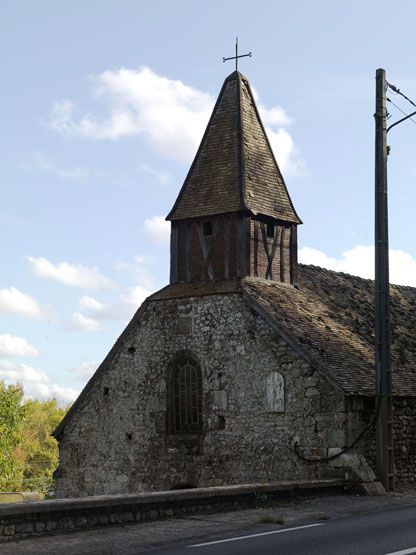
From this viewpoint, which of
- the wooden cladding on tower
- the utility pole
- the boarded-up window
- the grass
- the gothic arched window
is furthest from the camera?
the wooden cladding on tower

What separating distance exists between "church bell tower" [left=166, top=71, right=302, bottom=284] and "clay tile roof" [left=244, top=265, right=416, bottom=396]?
2.90ft

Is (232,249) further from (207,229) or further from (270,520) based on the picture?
(270,520)

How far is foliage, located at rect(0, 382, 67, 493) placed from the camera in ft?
203

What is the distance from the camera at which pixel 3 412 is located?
206ft

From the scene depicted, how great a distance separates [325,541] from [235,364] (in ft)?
38.5

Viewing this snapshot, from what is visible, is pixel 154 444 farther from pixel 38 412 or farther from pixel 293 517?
pixel 38 412

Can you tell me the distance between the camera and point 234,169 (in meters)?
24.9

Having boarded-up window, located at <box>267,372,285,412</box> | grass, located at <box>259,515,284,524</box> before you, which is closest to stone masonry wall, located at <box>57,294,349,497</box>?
boarded-up window, located at <box>267,372,285,412</box>

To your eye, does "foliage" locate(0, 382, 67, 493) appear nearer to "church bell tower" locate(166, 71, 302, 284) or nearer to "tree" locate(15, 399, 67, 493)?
"tree" locate(15, 399, 67, 493)

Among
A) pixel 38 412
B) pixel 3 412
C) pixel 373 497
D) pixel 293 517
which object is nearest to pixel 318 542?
pixel 293 517

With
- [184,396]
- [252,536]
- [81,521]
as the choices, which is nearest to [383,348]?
[184,396]

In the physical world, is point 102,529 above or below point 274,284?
below

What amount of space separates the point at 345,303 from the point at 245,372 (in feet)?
17.6

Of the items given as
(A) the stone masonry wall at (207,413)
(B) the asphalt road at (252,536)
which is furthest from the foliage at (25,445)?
(B) the asphalt road at (252,536)
